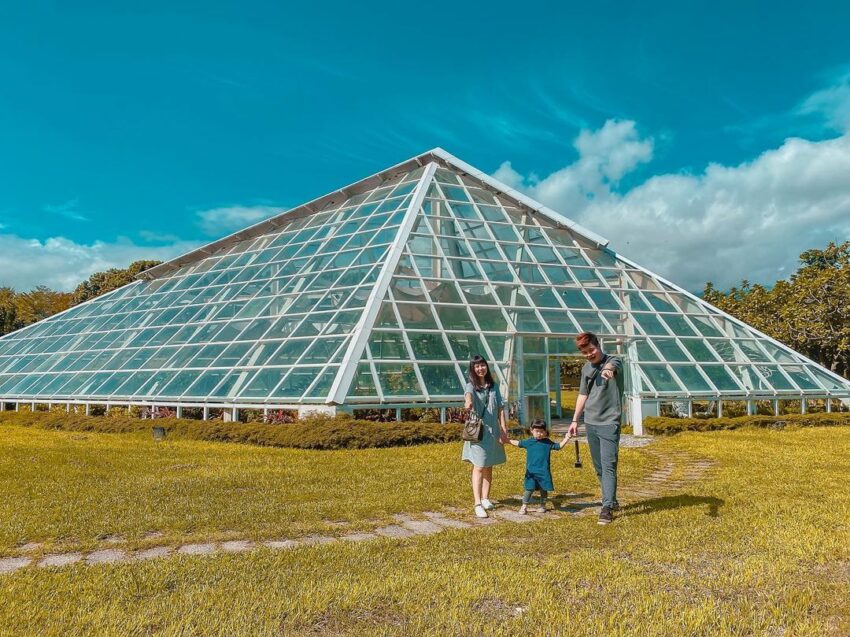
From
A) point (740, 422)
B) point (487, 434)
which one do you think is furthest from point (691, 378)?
point (487, 434)

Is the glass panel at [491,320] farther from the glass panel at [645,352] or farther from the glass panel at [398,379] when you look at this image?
the glass panel at [645,352]

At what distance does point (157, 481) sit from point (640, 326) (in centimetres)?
1890

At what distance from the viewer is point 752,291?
43.6m

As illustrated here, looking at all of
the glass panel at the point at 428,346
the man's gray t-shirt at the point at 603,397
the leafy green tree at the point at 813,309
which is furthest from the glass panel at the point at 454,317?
the leafy green tree at the point at 813,309

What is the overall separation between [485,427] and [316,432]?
825 centimetres

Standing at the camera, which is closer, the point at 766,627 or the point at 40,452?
the point at 766,627

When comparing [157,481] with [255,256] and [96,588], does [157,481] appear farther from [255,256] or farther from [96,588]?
[255,256]

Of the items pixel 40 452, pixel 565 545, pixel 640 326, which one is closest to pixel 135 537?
pixel 565 545

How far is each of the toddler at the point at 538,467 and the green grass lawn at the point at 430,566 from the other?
0.79 metres

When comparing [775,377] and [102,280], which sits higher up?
[102,280]

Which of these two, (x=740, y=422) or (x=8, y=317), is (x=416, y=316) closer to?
(x=740, y=422)

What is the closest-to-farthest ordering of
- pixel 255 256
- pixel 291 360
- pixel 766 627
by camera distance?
pixel 766 627
pixel 291 360
pixel 255 256

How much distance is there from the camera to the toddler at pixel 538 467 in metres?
8.11

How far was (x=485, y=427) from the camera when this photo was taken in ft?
26.7
